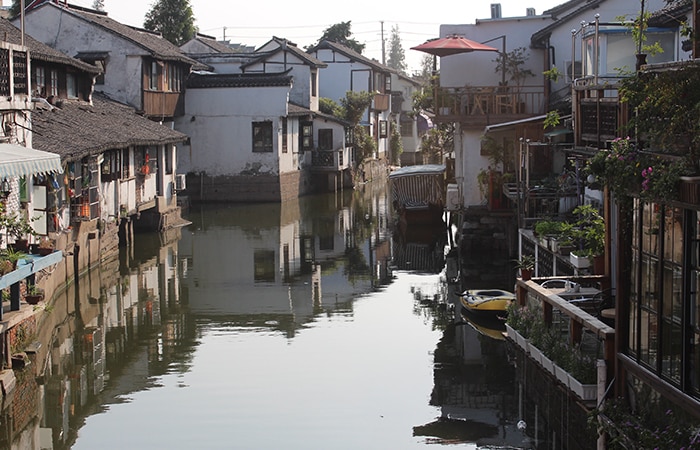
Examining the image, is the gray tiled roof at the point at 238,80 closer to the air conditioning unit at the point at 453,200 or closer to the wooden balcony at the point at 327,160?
the wooden balcony at the point at 327,160

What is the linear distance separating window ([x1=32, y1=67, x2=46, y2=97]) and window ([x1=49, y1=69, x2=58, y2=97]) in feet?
2.30

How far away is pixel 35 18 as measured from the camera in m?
39.3

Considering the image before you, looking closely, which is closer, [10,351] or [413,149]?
[10,351]

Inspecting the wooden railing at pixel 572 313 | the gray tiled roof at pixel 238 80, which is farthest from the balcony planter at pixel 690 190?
the gray tiled roof at pixel 238 80

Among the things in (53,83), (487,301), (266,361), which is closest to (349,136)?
(53,83)

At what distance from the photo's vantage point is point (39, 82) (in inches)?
1054

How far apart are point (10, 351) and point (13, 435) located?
2.02 m

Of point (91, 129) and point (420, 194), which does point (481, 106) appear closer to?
point (420, 194)

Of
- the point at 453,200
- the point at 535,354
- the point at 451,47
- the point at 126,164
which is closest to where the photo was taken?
the point at 535,354

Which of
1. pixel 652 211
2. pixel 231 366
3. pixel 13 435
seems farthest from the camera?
pixel 231 366

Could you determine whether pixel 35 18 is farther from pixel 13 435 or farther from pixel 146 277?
pixel 13 435

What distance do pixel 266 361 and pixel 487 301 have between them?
521 cm

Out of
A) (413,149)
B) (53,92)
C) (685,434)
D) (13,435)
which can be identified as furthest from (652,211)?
(413,149)

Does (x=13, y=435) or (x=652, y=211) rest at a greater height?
(x=652, y=211)
